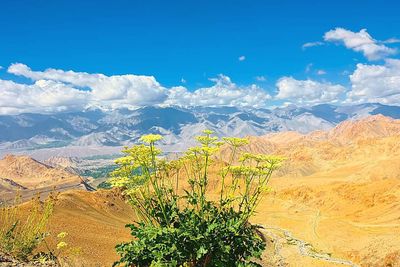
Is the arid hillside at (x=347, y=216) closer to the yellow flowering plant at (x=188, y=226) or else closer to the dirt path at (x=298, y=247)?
the dirt path at (x=298, y=247)

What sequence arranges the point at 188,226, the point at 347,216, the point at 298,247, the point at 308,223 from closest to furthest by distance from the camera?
the point at 188,226, the point at 298,247, the point at 308,223, the point at 347,216

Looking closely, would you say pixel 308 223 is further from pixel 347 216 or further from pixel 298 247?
pixel 298 247

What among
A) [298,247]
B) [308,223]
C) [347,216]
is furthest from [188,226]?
[347,216]

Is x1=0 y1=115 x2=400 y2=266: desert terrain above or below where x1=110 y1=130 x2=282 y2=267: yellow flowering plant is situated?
below

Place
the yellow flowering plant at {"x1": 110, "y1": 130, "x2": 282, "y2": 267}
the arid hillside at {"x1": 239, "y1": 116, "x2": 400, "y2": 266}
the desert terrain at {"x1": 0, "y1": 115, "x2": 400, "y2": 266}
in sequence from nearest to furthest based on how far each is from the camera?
the yellow flowering plant at {"x1": 110, "y1": 130, "x2": 282, "y2": 267} < the desert terrain at {"x1": 0, "y1": 115, "x2": 400, "y2": 266} < the arid hillside at {"x1": 239, "y1": 116, "x2": 400, "y2": 266}

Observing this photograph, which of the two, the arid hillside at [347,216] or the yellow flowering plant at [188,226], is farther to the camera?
the arid hillside at [347,216]

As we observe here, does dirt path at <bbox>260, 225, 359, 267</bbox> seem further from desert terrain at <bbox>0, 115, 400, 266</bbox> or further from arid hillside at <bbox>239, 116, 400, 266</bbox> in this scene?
arid hillside at <bbox>239, 116, 400, 266</bbox>

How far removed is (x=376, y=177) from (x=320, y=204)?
1677 inches

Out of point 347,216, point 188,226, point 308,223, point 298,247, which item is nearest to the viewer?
point 188,226

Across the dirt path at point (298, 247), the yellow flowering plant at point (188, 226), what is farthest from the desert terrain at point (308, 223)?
the yellow flowering plant at point (188, 226)

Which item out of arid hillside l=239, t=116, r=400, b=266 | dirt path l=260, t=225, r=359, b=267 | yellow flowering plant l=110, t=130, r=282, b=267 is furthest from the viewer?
dirt path l=260, t=225, r=359, b=267

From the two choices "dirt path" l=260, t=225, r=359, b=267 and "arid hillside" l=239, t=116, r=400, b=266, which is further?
"dirt path" l=260, t=225, r=359, b=267

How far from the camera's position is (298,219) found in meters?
109

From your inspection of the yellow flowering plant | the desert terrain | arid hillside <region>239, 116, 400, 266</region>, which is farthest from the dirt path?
the yellow flowering plant
